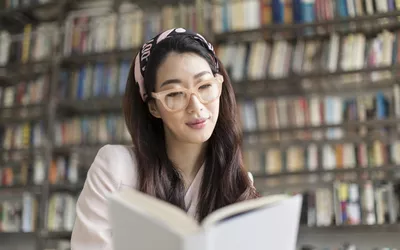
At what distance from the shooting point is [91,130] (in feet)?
10.6

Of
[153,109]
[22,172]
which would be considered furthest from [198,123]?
[22,172]

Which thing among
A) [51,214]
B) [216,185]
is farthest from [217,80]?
[51,214]

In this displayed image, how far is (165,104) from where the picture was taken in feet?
3.70

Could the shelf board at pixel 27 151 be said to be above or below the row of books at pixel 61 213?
above

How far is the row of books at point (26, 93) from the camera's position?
11.2ft

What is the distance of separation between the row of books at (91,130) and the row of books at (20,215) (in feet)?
1.40

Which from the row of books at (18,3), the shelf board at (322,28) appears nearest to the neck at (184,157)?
the shelf board at (322,28)

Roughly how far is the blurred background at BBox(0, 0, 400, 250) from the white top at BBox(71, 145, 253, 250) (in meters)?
1.65

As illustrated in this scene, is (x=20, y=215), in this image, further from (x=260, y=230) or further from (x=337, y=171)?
(x=260, y=230)

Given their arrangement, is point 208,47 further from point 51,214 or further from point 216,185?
point 51,214

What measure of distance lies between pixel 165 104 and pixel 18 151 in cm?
247

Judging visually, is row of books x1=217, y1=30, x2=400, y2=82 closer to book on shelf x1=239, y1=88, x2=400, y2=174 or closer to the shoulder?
book on shelf x1=239, y1=88, x2=400, y2=174

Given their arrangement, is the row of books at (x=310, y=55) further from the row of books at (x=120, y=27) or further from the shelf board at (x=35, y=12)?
the shelf board at (x=35, y=12)

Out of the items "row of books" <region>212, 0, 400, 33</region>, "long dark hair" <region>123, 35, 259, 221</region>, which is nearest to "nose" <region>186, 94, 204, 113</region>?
"long dark hair" <region>123, 35, 259, 221</region>
